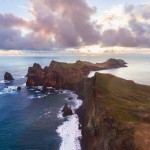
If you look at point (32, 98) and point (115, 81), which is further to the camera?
point (32, 98)

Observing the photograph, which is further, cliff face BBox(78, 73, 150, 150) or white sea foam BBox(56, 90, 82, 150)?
white sea foam BBox(56, 90, 82, 150)

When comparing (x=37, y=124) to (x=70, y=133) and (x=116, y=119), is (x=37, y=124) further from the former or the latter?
(x=116, y=119)

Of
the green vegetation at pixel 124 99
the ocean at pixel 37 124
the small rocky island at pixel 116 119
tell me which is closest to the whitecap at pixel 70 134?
the ocean at pixel 37 124

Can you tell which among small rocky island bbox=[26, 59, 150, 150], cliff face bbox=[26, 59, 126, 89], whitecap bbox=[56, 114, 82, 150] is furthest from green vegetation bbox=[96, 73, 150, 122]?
cliff face bbox=[26, 59, 126, 89]

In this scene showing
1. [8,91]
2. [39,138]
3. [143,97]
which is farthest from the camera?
[8,91]

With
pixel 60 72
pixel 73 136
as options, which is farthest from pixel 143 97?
pixel 60 72

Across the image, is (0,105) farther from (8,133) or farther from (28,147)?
(28,147)

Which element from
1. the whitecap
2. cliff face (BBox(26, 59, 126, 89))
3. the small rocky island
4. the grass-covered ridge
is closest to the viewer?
the small rocky island

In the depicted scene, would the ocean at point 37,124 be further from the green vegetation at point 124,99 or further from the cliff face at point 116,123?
the green vegetation at point 124,99

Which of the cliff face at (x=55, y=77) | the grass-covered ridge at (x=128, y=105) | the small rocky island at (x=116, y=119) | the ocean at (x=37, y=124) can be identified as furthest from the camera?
the cliff face at (x=55, y=77)

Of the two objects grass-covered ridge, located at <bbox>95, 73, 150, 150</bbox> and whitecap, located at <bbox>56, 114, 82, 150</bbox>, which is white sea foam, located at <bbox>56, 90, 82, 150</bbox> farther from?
grass-covered ridge, located at <bbox>95, 73, 150, 150</bbox>

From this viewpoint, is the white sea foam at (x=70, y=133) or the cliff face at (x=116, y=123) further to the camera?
the white sea foam at (x=70, y=133)
